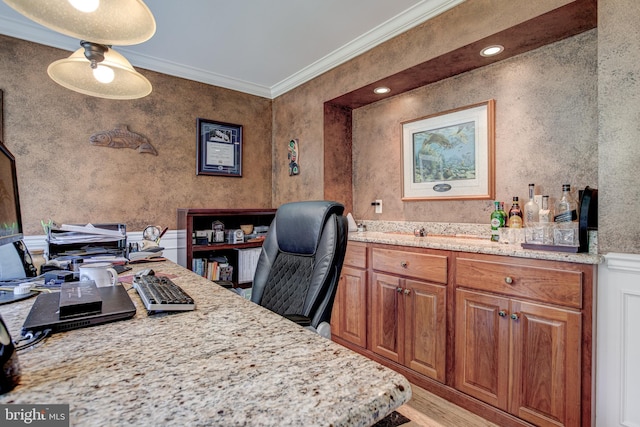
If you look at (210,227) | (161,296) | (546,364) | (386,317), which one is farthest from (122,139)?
(546,364)

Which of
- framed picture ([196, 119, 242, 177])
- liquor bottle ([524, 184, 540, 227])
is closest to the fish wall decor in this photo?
framed picture ([196, 119, 242, 177])

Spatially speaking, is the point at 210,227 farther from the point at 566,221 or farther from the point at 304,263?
the point at 566,221

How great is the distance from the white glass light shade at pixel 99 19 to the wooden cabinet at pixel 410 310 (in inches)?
72.9

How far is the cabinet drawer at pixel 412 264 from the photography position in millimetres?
1989

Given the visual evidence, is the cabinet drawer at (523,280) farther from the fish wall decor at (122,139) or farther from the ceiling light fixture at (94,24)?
the fish wall decor at (122,139)

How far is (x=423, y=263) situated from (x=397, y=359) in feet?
2.35

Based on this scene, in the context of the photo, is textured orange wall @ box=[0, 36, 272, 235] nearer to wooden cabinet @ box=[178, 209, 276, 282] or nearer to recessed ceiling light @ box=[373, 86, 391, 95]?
wooden cabinet @ box=[178, 209, 276, 282]

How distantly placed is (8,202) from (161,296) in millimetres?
758

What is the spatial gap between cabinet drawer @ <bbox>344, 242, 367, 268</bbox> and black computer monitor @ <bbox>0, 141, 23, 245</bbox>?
1.84m

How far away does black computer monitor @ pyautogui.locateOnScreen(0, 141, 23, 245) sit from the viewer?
1095 mm

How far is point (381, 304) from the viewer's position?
2.35 meters

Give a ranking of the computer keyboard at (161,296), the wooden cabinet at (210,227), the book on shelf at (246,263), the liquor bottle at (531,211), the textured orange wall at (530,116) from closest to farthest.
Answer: the computer keyboard at (161,296) < the textured orange wall at (530,116) < the liquor bottle at (531,211) < the wooden cabinet at (210,227) < the book on shelf at (246,263)

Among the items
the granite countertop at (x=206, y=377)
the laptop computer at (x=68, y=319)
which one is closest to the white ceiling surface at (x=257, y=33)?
the laptop computer at (x=68, y=319)

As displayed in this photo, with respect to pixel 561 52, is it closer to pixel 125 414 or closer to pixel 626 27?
pixel 626 27
